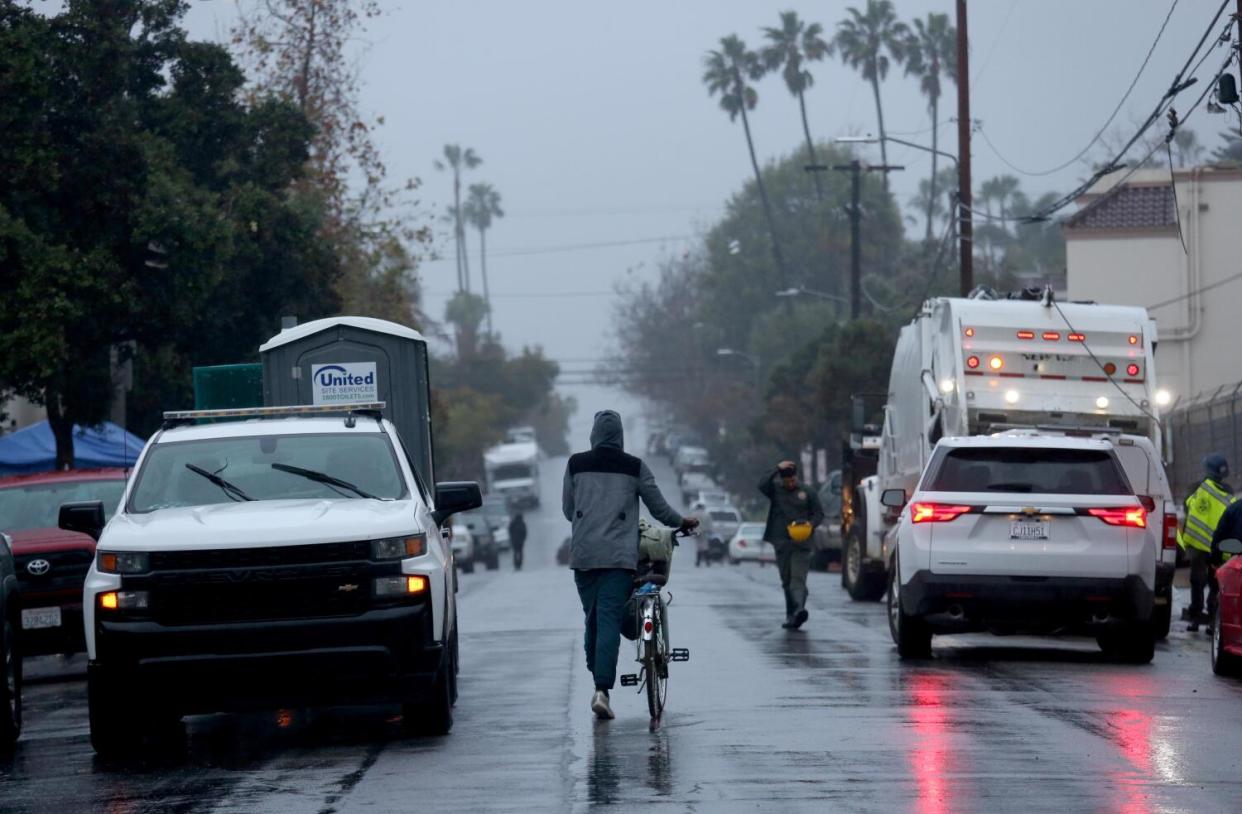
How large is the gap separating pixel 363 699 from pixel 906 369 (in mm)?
15346

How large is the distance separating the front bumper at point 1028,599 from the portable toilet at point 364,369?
4804 millimetres

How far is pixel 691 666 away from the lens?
52.2 feet

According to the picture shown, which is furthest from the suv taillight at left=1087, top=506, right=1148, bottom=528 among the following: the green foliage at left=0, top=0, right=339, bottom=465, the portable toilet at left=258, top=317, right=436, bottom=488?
the green foliage at left=0, top=0, right=339, bottom=465

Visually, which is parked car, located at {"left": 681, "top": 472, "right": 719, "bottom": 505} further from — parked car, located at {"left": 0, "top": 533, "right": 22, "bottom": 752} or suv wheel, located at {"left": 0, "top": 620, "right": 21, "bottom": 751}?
suv wheel, located at {"left": 0, "top": 620, "right": 21, "bottom": 751}

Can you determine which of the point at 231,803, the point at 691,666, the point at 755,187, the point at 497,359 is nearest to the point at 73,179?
the point at 691,666

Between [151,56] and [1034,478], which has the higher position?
[151,56]

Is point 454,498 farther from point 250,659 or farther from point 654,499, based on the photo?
point 250,659

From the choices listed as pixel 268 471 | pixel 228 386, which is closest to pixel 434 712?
pixel 268 471

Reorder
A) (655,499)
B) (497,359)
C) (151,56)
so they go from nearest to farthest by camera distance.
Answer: (655,499) → (151,56) → (497,359)

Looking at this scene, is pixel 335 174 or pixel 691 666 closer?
pixel 691 666

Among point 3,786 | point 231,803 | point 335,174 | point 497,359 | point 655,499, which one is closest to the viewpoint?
point 231,803

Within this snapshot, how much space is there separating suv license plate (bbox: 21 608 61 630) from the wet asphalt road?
576 millimetres

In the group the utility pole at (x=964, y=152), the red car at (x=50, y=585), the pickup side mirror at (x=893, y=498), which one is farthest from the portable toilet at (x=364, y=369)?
the utility pole at (x=964, y=152)

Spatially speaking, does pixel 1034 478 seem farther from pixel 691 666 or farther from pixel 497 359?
pixel 497 359
